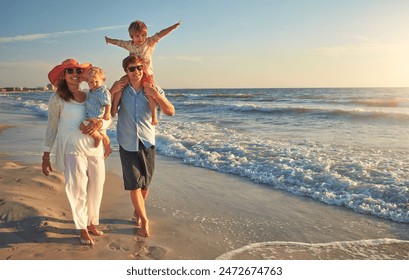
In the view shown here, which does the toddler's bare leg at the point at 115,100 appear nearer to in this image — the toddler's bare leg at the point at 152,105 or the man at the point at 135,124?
the man at the point at 135,124

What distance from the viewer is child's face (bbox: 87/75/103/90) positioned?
138 inches

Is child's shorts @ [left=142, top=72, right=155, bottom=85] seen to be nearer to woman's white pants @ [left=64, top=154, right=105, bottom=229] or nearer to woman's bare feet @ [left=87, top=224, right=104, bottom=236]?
woman's white pants @ [left=64, top=154, right=105, bottom=229]

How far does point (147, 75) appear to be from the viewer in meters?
3.76

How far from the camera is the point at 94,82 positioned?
3.51 meters

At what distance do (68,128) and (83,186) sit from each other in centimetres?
60

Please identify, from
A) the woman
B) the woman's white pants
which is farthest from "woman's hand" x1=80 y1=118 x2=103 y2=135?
the woman's white pants

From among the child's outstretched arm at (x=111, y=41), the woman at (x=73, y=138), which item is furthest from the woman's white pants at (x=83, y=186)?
the child's outstretched arm at (x=111, y=41)

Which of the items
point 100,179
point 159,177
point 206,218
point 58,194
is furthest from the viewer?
point 159,177

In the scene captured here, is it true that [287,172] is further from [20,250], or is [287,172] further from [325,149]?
[20,250]

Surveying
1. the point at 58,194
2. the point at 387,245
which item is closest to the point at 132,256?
the point at 58,194

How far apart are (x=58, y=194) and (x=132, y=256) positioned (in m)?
2.01

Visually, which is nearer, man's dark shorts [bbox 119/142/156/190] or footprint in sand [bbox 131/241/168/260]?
footprint in sand [bbox 131/241/168/260]

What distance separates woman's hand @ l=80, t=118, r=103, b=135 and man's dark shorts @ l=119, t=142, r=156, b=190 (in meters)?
0.46

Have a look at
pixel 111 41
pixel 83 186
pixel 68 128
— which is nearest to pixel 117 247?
pixel 83 186
